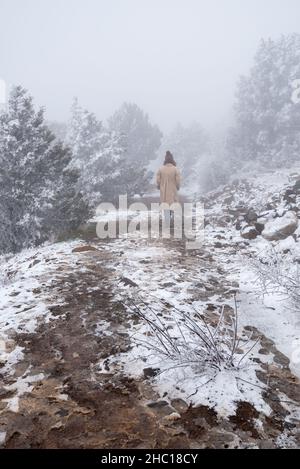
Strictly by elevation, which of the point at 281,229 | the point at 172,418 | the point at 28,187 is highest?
the point at 28,187

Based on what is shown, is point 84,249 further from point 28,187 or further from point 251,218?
point 28,187

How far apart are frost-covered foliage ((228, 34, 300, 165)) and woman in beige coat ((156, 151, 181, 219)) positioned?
2105 cm

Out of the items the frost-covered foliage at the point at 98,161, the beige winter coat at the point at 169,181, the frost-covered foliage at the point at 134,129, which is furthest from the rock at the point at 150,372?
the frost-covered foliage at the point at 134,129

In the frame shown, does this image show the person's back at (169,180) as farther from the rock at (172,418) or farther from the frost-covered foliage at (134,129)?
the frost-covered foliage at (134,129)

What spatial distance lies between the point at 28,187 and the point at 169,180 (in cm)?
474

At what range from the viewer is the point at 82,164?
2236 cm

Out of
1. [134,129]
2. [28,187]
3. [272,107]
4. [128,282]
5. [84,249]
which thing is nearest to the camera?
[128,282]

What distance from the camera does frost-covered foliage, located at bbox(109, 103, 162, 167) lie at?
3978 centimetres

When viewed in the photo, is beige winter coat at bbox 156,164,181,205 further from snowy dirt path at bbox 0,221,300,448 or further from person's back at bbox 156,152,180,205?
snowy dirt path at bbox 0,221,300,448

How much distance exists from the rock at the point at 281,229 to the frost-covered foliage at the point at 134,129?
32.2 m

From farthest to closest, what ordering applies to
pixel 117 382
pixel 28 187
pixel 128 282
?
pixel 28 187 < pixel 128 282 < pixel 117 382

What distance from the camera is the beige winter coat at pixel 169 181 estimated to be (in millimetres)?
10742

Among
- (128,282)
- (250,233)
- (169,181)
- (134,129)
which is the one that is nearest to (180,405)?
(128,282)

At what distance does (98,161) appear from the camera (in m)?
22.4
